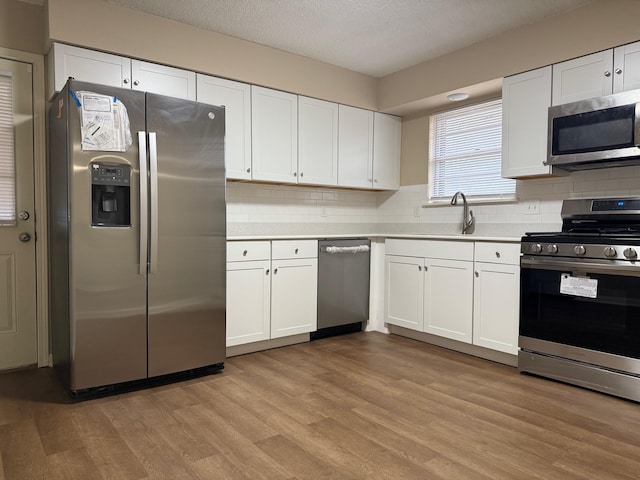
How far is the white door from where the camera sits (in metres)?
3.11

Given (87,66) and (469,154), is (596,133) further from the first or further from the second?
(87,66)

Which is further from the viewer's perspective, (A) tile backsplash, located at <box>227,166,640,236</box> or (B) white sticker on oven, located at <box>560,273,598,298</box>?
(A) tile backsplash, located at <box>227,166,640,236</box>

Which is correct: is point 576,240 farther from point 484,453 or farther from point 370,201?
point 370,201

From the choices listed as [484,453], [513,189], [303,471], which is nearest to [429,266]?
[513,189]

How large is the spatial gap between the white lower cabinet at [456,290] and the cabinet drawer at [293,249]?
79 centimetres

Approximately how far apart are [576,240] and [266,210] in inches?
97.5

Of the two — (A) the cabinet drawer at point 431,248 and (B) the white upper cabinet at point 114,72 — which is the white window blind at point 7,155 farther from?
(A) the cabinet drawer at point 431,248

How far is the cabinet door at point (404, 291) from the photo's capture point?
3939mm

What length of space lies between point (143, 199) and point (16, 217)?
1130 mm

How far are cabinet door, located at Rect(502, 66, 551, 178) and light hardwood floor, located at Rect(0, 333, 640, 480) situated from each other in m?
1.50

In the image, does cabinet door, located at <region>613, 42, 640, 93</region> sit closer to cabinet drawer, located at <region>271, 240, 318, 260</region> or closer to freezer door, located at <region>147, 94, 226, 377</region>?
cabinet drawer, located at <region>271, 240, 318, 260</region>

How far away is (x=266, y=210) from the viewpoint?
4176 millimetres

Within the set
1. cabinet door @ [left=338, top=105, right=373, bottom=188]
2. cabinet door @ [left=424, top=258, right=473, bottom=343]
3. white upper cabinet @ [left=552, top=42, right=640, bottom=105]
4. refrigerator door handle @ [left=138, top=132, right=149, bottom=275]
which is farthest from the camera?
cabinet door @ [left=338, top=105, right=373, bottom=188]

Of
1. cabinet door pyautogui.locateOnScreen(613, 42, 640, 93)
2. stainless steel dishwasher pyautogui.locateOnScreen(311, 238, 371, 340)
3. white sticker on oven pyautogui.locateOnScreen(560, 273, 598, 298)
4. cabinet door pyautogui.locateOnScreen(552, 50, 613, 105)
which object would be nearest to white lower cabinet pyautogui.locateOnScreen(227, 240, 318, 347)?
stainless steel dishwasher pyautogui.locateOnScreen(311, 238, 371, 340)
